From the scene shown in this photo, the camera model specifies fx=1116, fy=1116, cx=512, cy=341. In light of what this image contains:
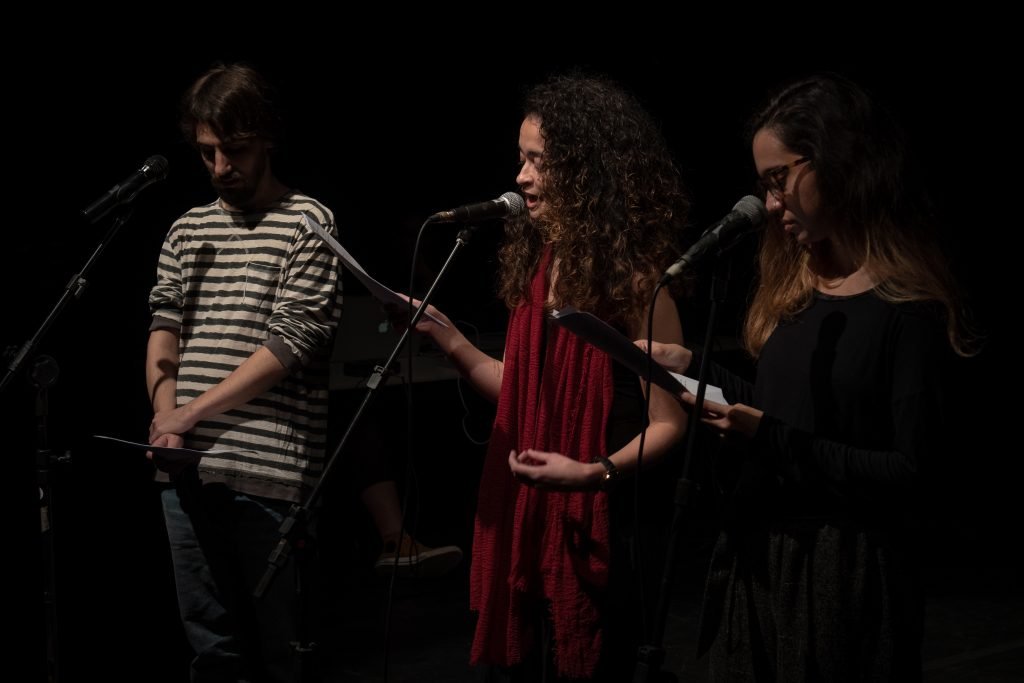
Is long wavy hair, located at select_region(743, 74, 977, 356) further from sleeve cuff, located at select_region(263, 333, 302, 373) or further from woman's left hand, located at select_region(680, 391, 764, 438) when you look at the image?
sleeve cuff, located at select_region(263, 333, 302, 373)

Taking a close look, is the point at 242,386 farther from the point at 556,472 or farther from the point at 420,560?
the point at 420,560

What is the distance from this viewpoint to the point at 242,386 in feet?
7.72

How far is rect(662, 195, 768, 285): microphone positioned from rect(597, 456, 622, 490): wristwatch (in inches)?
17.0

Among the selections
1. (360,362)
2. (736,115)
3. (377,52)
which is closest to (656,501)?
(360,362)

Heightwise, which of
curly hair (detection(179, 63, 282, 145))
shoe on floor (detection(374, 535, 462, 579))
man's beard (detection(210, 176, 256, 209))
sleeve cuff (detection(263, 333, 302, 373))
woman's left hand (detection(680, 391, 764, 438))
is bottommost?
shoe on floor (detection(374, 535, 462, 579))

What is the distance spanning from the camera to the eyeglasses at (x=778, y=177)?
1753mm

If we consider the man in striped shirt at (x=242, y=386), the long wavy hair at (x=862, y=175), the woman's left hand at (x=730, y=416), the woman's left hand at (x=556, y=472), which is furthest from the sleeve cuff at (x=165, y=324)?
the long wavy hair at (x=862, y=175)

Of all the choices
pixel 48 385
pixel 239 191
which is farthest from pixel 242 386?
pixel 48 385

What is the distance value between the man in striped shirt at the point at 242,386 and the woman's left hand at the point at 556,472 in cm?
67

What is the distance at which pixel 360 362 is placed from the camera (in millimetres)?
4492

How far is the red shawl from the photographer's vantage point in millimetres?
1996

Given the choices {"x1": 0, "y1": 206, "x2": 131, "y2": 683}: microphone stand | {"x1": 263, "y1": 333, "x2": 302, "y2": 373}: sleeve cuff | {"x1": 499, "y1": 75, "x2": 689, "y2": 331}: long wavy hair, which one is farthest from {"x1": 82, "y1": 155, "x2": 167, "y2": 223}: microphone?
{"x1": 499, "y1": 75, "x2": 689, "y2": 331}: long wavy hair

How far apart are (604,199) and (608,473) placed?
20.8 inches

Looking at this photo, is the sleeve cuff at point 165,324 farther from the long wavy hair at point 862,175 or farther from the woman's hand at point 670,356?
the long wavy hair at point 862,175
